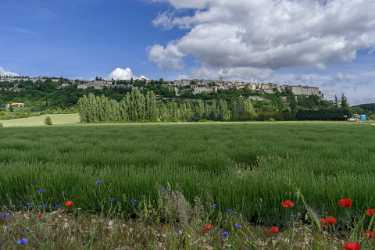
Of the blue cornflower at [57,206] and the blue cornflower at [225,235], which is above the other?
the blue cornflower at [225,235]

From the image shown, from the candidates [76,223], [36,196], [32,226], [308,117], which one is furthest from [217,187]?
[308,117]

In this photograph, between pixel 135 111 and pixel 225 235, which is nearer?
pixel 225 235

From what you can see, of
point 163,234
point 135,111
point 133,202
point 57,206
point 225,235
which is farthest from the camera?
point 135,111

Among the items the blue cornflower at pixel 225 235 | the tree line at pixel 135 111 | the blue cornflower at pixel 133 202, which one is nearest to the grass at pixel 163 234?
the blue cornflower at pixel 225 235

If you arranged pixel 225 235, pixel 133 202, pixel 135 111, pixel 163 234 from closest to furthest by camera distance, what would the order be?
pixel 225 235, pixel 163 234, pixel 133 202, pixel 135 111

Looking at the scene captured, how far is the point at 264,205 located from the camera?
2459 millimetres

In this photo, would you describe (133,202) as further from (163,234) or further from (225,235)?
(225,235)

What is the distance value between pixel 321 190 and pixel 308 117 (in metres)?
108

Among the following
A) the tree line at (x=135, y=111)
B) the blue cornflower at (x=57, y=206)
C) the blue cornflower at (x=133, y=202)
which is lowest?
the blue cornflower at (x=57, y=206)

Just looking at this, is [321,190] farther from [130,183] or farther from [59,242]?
[59,242]

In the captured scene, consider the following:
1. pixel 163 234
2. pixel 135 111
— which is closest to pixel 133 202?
pixel 163 234

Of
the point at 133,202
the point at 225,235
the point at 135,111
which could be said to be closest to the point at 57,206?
the point at 133,202

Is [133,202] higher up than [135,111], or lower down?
lower down

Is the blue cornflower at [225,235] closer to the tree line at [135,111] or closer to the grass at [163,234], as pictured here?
the grass at [163,234]
